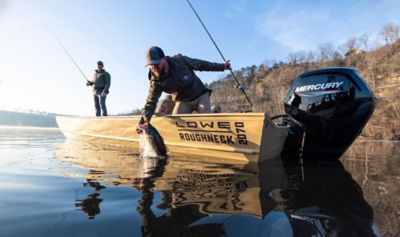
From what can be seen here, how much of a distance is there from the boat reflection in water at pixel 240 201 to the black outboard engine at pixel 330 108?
76 centimetres

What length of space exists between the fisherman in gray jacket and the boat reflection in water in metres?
1.88

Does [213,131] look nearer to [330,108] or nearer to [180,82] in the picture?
[180,82]

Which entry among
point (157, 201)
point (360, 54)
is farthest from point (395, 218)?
point (360, 54)

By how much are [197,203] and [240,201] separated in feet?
0.99

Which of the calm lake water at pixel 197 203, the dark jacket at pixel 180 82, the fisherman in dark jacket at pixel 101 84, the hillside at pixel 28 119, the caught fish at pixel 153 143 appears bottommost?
the calm lake water at pixel 197 203

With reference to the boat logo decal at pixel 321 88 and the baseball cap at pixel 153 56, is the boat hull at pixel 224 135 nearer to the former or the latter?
the boat logo decal at pixel 321 88

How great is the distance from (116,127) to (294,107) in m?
4.21

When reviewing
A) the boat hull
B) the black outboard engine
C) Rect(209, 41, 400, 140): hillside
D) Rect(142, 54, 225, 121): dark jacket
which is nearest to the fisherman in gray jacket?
Rect(142, 54, 225, 121): dark jacket

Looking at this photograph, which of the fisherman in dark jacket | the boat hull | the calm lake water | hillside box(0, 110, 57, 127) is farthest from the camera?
hillside box(0, 110, 57, 127)

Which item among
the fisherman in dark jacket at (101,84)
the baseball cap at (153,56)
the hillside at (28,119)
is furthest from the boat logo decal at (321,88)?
the hillside at (28,119)

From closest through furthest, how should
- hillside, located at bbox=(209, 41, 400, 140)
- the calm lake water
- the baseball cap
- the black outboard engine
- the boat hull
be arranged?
1. the calm lake water
2. the black outboard engine
3. the boat hull
4. the baseball cap
5. hillside, located at bbox=(209, 41, 400, 140)

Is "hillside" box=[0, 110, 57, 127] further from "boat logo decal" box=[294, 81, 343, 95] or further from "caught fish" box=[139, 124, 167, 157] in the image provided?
"boat logo decal" box=[294, 81, 343, 95]

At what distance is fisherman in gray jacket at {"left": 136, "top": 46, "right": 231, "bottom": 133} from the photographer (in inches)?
184

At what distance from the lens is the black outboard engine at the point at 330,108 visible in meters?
3.50
